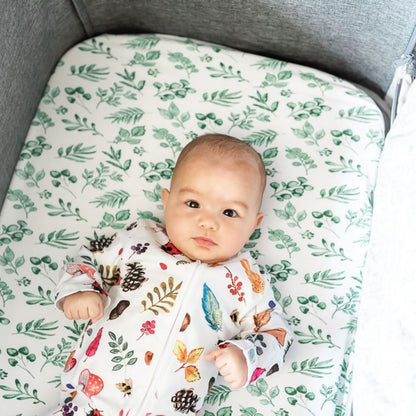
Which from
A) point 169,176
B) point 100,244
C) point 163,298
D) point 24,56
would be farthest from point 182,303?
point 24,56

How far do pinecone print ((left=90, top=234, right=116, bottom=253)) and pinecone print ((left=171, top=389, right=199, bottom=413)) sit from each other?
1.26 feet

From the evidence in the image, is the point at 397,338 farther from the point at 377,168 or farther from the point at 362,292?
the point at 377,168

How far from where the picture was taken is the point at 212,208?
1330 mm

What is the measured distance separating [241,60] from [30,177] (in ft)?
2.17

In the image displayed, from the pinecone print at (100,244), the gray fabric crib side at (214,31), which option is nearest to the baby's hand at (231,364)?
the pinecone print at (100,244)

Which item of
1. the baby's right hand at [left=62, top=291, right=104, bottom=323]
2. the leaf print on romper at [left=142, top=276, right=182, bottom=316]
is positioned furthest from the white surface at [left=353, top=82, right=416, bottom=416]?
the baby's right hand at [left=62, top=291, right=104, bottom=323]

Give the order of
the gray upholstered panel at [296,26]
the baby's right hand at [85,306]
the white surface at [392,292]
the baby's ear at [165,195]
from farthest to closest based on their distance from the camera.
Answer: the gray upholstered panel at [296,26], the baby's ear at [165,195], the baby's right hand at [85,306], the white surface at [392,292]

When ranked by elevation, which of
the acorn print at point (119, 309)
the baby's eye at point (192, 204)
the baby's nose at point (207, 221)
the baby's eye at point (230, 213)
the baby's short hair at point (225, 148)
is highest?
the baby's short hair at point (225, 148)

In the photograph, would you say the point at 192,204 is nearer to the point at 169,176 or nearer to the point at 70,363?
the point at 169,176

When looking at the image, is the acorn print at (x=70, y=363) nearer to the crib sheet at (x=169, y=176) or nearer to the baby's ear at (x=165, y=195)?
the crib sheet at (x=169, y=176)

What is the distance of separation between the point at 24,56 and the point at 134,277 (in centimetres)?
63

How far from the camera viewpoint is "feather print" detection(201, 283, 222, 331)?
1312 millimetres

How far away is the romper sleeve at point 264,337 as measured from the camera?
1277 millimetres

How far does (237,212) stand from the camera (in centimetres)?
134
